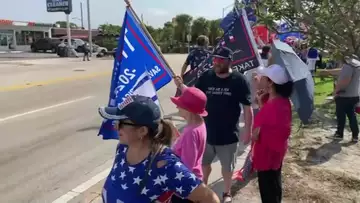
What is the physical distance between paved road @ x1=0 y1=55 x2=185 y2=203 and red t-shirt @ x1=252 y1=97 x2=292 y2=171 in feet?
8.72

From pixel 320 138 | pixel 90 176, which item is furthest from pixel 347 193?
pixel 90 176

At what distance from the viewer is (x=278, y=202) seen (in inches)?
158

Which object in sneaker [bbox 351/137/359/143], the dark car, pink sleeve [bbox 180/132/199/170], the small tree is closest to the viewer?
the small tree

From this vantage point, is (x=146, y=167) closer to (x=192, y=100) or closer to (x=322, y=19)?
(x=192, y=100)

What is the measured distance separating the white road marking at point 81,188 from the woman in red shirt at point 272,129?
2391 millimetres

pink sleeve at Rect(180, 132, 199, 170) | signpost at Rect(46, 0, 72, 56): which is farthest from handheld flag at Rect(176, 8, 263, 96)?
signpost at Rect(46, 0, 72, 56)

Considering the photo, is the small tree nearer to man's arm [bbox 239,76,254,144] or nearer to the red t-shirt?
the red t-shirt

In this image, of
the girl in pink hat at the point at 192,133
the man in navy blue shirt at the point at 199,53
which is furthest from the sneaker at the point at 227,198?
the man in navy blue shirt at the point at 199,53

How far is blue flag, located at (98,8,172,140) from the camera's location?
3781 millimetres

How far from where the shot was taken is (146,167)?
2279 mm

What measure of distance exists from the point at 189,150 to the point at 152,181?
1110 millimetres

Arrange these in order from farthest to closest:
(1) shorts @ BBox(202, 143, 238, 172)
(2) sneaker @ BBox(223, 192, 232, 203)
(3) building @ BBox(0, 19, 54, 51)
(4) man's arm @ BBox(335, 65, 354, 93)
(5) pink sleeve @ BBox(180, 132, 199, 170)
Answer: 1. (3) building @ BBox(0, 19, 54, 51)
2. (4) man's arm @ BBox(335, 65, 354, 93)
3. (2) sneaker @ BBox(223, 192, 232, 203)
4. (1) shorts @ BBox(202, 143, 238, 172)
5. (5) pink sleeve @ BBox(180, 132, 199, 170)

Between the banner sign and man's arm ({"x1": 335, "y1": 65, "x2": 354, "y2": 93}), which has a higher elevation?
the banner sign

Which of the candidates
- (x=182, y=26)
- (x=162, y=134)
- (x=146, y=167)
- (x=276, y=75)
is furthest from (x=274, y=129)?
(x=182, y=26)
